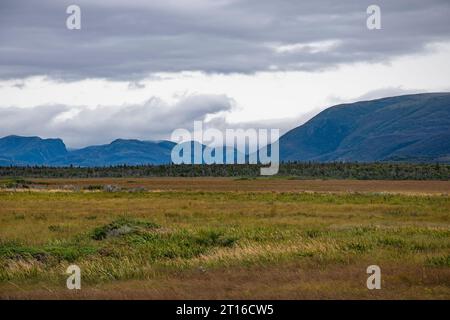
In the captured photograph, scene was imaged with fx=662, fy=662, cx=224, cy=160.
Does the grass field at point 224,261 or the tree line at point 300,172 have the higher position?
the grass field at point 224,261

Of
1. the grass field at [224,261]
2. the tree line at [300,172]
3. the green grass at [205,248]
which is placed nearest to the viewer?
the grass field at [224,261]

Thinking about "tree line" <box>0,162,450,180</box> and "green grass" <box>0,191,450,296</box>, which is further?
"tree line" <box>0,162,450,180</box>

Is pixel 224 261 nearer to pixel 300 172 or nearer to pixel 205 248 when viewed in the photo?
pixel 205 248

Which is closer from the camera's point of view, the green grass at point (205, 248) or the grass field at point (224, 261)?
the grass field at point (224, 261)

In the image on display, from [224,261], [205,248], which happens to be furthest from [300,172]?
[224,261]

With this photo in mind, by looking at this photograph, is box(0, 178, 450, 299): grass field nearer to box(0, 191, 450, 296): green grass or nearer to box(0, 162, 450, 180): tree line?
box(0, 191, 450, 296): green grass

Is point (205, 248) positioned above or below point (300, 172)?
above

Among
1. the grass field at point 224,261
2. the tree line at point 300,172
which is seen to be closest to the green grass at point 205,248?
the grass field at point 224,261

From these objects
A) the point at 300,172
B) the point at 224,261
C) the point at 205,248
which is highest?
the point at 224,261

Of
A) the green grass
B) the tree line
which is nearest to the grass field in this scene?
the green grass

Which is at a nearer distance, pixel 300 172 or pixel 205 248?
pixel 205 248

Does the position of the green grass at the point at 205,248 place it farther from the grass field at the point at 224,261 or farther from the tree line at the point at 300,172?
the tree line at the point at 300,172

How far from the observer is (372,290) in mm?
14602

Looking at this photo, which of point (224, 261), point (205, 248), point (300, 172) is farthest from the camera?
point (300, 172)
